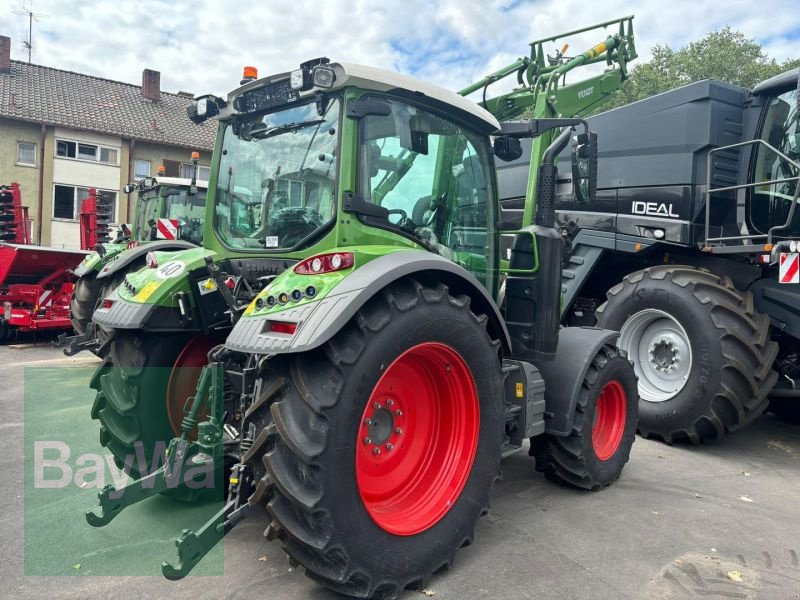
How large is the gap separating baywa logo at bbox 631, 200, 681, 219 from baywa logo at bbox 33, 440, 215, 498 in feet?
15.5

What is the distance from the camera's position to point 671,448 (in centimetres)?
520

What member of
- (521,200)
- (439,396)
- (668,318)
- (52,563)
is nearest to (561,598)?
(439,396)

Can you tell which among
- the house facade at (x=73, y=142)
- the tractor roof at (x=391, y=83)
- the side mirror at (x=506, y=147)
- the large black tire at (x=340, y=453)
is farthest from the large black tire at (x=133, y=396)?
the house facade at (x=73, y=142)

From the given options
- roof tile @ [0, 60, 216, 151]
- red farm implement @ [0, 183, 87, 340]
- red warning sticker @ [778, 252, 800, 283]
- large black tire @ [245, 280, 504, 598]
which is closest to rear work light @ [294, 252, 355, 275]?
large black tire @ [245, 280, 504, 598]

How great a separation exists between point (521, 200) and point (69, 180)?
62.7ft

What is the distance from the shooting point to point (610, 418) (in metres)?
4.33

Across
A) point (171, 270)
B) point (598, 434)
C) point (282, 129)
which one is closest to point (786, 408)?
point (598, 434)

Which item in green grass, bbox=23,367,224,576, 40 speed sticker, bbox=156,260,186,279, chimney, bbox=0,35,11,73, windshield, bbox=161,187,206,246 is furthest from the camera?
chimney, bbox=0,35,11,73

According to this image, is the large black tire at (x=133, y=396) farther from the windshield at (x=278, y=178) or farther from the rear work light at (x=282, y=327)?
the rear work light at (x=282, y=327)

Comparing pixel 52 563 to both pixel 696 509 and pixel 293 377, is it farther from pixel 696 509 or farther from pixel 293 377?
pixel 696 509

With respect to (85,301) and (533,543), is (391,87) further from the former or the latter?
(85,301)

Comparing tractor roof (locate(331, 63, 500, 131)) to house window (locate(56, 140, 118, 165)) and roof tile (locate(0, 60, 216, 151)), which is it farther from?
house window (locate(56, 140, 118, 165))

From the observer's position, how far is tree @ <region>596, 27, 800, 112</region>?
98.3ft

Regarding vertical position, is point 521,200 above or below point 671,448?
above
